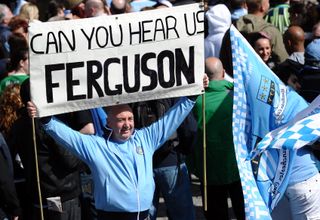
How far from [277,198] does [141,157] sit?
1.08 m

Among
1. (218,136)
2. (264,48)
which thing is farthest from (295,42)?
(218,136)

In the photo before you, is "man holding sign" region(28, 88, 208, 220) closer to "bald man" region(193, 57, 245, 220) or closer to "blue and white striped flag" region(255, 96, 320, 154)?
"blue and white striped flag" region(255, 96, 320, 154)

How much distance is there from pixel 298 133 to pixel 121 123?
1.25 meters

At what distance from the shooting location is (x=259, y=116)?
295 inches

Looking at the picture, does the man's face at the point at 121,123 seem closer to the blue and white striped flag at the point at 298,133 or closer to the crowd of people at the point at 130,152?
the crowd of people at the point at 130,152

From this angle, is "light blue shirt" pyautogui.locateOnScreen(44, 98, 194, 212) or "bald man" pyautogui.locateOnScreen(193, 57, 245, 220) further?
"bald man" pyautogui.locateOnScreen(193, 57, 245, 220)

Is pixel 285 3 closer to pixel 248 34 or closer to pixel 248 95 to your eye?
pixel 248 34

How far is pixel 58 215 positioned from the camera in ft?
25.3

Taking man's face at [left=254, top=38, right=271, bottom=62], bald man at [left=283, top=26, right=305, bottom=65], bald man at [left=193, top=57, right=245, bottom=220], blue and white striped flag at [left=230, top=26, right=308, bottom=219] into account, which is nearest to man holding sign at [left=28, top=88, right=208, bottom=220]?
blue and white striped flag at [left=230, top=26, right=308, bottom=219]

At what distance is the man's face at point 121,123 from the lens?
23.0ft

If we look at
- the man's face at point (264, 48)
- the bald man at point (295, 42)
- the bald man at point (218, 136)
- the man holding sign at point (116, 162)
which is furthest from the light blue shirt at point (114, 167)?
the bald man at point (295, 42)

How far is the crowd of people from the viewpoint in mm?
7012

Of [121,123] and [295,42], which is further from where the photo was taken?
[295,42]

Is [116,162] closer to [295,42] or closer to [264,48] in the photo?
[264,48]
